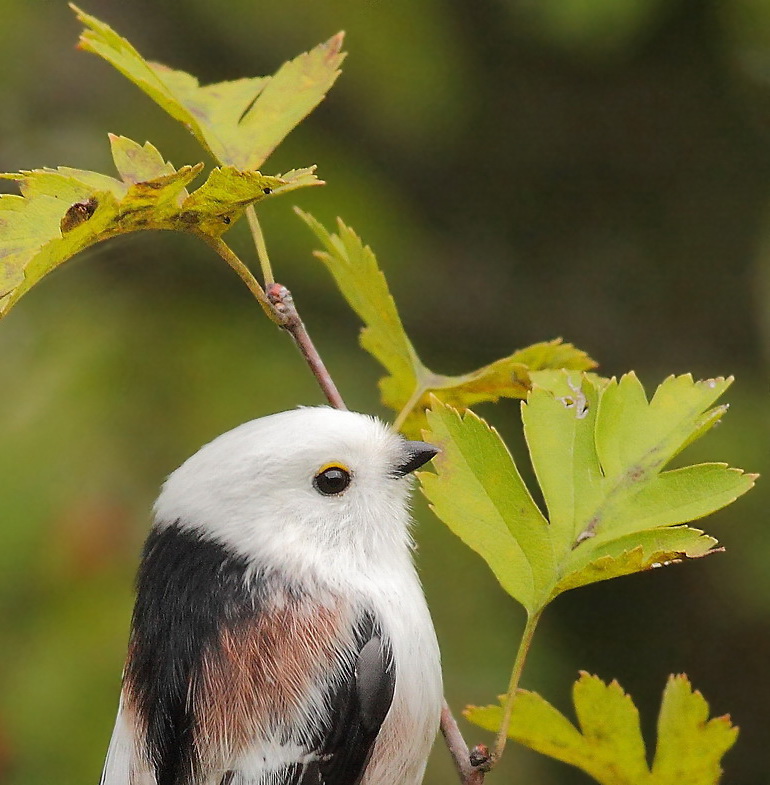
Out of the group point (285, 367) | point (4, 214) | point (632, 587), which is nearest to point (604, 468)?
point (4, 214)

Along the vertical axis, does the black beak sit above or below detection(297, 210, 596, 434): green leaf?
below

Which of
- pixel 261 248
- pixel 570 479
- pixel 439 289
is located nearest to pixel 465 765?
pixel 570 479

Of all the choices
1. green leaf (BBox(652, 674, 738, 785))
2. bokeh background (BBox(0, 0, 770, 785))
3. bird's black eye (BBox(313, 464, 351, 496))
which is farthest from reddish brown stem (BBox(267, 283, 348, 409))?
bokeh background (BBox(0, 0, 770, 785))

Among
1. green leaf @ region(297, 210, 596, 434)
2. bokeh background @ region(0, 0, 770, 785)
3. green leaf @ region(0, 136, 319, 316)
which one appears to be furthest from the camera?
bokeh background @ region(0, 0, 770, 785)

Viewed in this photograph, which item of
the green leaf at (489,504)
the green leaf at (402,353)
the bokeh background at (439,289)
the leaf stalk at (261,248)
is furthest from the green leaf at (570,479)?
the bokeh background at (439,289)

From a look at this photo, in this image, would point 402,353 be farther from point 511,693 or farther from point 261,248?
point 511,693

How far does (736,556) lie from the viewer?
3.35m

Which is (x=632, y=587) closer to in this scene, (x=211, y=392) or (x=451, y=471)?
(x=211, y=392)

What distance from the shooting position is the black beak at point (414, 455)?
182 cm

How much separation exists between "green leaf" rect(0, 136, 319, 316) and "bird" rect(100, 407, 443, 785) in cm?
47

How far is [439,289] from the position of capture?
3.91m

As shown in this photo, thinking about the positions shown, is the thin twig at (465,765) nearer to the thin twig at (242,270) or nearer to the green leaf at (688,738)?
the green leaf at (688,738)

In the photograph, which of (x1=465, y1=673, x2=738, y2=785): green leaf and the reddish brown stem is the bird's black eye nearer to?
the reddish brown stem

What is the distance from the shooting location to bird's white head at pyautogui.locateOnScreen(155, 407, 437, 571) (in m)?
1.71
